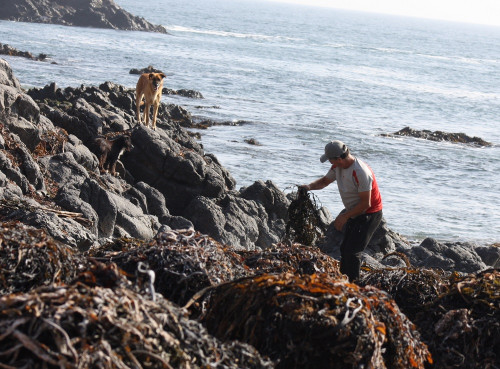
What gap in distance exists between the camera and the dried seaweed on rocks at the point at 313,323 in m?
3.88

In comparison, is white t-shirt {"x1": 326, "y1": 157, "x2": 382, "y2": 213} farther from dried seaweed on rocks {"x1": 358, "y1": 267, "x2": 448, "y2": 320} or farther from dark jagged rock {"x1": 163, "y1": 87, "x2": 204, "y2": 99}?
dark jagged rock {"x1": 163, "y1": 87, "x2": 204, "y2": 99}

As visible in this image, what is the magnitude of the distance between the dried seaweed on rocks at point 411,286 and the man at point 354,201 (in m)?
1.87

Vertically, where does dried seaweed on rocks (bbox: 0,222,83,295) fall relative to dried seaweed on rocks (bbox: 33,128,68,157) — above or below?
above

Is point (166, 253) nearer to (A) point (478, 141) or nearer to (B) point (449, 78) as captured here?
(A) point (478, 141)

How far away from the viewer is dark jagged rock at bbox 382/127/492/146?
37.1 metres

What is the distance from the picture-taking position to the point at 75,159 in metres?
16.0

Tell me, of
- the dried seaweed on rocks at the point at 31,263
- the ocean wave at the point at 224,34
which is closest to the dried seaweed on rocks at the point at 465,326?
the dried seaweed on rocks at the point at 31,263

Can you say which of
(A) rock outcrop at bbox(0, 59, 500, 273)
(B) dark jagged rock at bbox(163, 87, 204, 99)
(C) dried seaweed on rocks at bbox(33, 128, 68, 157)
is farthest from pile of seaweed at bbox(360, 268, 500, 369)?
(B) dark jagged rock at bbox(163, 87, 204, 99)

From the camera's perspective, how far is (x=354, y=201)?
26.7 feet

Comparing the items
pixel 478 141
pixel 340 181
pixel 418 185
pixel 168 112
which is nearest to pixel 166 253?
pixel 340 181

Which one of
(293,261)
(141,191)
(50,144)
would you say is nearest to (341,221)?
(293,261)

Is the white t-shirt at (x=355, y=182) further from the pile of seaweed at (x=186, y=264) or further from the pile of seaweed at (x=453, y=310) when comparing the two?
the pile of seaweed at (x=186, y=264)

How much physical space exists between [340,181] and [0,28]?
64.2 metres

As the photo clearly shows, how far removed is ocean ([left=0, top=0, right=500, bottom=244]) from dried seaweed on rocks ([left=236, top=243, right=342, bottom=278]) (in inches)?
114
